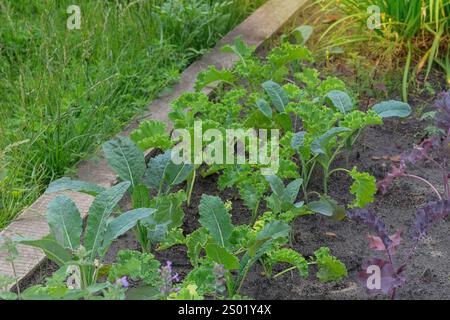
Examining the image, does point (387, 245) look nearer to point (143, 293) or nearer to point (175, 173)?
point (143, 293)

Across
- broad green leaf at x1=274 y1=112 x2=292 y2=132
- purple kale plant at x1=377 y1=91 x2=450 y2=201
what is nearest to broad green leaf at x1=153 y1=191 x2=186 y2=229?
broad green leaf at x1=274 y1=112 x2=292 y2=132

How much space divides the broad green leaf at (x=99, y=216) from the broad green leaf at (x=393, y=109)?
142cm

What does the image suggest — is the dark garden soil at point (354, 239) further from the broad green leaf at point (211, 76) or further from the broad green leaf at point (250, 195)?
the broad green leaf at point (211, 76)

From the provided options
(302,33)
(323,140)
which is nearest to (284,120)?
(323,140)

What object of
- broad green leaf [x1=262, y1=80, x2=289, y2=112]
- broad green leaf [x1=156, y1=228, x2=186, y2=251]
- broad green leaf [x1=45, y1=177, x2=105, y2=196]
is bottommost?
Result: broad green leaf [x1=156, y1=228, x2=186, y2=251]

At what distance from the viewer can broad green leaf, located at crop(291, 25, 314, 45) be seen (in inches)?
224

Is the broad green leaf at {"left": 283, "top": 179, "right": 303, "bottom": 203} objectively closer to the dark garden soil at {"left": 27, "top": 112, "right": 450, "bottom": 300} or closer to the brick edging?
the dark garden soil at {"left": 27, "top": 112, "right": 450, "bottom": 300}

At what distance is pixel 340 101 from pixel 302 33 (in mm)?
1485

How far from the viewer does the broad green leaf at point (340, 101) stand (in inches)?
169

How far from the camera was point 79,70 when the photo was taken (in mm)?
5086

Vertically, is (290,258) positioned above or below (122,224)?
below

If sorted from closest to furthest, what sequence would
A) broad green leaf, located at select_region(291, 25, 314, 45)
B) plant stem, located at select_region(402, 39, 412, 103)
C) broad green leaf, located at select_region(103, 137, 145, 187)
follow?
broad green leaf, located at select_region(103, 137, 145, 187), plant stem, located at select_region(402, 39, 412, 103), broad green leaf, located at select_region(291, 25, 314, 45)

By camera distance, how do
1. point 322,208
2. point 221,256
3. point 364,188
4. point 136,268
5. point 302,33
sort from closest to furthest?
1. point 136,268
2. point 221,256
3. point 322,208
4. point 364,188
5. point 302,33

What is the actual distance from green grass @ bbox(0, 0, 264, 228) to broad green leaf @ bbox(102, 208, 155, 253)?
695mm
